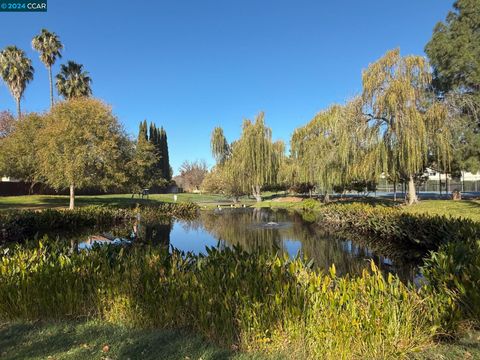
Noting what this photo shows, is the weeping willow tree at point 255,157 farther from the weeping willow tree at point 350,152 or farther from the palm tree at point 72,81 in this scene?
the palm tree at point 72,81

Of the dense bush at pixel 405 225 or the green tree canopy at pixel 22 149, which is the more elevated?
the green tree canopy at pixel 22 149

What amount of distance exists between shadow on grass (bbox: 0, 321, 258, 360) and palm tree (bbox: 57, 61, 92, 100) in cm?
3746

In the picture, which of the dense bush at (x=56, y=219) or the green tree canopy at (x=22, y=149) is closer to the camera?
the dense bush at (x=56, y=219)

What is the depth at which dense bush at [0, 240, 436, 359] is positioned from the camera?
3.18m

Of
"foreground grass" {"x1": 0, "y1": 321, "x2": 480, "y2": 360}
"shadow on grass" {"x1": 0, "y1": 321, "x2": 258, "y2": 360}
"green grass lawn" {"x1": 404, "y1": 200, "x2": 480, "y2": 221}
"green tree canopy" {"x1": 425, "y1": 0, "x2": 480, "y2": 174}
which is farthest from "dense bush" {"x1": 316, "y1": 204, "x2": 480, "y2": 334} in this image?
"green tree canopy" {"x1": 425, "y1": 0, "x2": 480, "y2": 174}

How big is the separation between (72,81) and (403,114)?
3328 centimetres

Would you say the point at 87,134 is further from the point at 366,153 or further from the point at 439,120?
the point at 439,120

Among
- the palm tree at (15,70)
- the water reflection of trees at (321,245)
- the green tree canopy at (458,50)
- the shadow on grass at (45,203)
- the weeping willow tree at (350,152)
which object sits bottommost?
the water reflection of trees at (321,245)

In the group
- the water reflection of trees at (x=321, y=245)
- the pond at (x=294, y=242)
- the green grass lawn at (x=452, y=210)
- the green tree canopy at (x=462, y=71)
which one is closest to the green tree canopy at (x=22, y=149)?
the pond at (x=294, y=242)

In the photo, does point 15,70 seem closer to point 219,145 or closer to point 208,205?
point 219,145

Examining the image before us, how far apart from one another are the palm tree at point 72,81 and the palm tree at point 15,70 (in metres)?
3.21

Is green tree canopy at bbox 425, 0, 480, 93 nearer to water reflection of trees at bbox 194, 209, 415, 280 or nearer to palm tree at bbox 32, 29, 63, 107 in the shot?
water reflection of trees at bbox 194, 209, 415, 280

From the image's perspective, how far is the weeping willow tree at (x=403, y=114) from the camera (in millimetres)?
16578

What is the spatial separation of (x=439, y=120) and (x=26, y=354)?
738 inches
